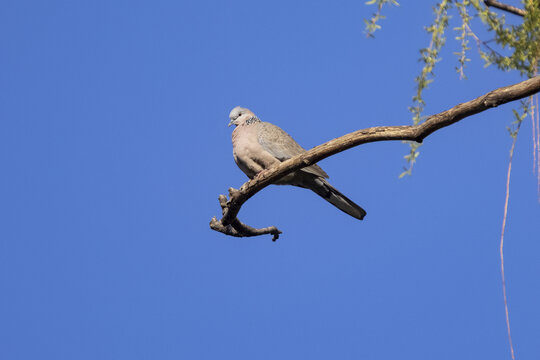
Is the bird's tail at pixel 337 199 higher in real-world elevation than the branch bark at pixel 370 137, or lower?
higher

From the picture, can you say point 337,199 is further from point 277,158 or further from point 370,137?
point 370,137

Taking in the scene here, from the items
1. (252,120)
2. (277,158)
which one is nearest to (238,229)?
(277,158)

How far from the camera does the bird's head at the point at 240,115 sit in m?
5.68

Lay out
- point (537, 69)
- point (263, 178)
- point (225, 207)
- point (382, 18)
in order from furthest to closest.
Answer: point (225, 207), point (263, 178), point (382, 18), point (537, 69)

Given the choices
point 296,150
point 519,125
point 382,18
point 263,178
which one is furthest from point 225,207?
point 519,125

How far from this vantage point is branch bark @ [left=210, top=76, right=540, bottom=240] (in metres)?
3.15

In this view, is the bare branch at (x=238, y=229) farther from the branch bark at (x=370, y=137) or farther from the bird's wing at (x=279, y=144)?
the bird's wing at (x=279, y=144)

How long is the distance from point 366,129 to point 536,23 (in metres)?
1.09

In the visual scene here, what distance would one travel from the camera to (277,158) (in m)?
5.15

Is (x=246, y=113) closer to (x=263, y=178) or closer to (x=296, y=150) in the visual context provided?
(x=296, y=150)

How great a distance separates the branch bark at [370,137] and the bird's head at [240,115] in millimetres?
1019

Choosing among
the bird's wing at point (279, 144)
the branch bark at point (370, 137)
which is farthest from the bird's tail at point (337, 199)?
the branch bark at point (370, 137)

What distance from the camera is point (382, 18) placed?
→ 403cm

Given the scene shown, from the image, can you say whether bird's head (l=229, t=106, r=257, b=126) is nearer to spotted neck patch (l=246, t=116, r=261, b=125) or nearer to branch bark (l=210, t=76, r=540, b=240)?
spotted neck patch (l=246, t=116, r=261, b=125)
